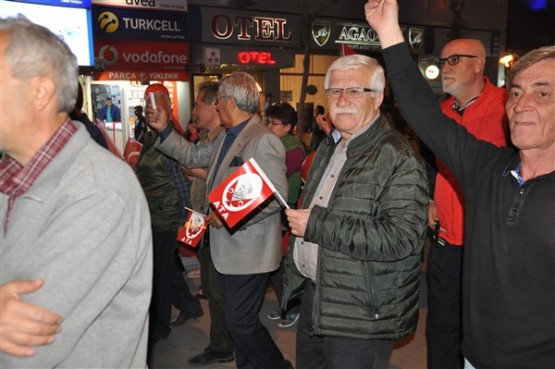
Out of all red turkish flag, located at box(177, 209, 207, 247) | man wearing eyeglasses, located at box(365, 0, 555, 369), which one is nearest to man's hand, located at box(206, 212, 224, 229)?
red turkish flag, located at box(177, 209, 207, 247)

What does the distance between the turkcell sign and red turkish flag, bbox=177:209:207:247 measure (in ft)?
36.4

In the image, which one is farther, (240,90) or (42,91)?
(240,90)

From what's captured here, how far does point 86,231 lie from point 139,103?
45.5 ft

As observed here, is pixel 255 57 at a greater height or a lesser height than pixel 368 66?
greater

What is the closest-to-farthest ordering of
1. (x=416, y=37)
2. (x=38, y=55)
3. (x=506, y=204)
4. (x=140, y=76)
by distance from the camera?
(x=38, y=55) < (x=506, y=204) < (x=140, y=76) < (x=416, y=37)

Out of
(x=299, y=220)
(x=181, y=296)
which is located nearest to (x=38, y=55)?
(x=299, y=220)

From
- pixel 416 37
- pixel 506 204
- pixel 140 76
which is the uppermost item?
pixel 416 37

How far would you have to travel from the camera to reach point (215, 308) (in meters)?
4.61

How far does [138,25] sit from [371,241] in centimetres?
1335

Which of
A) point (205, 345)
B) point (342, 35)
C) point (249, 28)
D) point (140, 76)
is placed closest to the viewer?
point (205, 345)

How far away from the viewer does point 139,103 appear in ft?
48.5

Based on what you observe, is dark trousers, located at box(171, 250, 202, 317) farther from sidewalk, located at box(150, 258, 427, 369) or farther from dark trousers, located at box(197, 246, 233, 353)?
dark trousers, located at box(197, 246, 233, 353)

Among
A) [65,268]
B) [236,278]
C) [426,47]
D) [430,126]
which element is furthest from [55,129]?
[426,47]

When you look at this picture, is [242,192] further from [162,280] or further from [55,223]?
[162,280]
